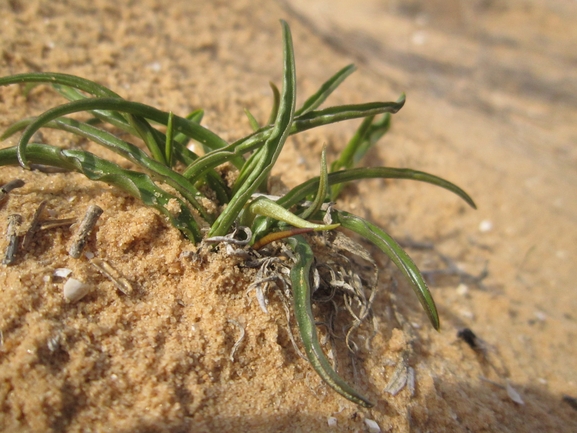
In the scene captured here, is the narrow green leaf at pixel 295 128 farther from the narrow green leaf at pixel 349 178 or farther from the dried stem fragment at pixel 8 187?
the dried stem fragment at pixel 8 187

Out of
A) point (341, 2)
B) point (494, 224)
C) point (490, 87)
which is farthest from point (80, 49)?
point (341, 2)

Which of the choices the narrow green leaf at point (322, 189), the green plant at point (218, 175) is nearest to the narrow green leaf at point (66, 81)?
the green plant at point (218, 175)

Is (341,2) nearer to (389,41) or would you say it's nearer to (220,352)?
(389,41)

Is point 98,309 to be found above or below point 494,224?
below

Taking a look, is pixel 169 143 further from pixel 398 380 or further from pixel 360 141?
pixel 398 380

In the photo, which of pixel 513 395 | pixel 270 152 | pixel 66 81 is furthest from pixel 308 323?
pixel 66 81

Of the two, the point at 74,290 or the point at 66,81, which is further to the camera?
the point at 66,81

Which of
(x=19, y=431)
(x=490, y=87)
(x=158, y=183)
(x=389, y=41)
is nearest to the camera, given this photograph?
(x=19, y=431)
